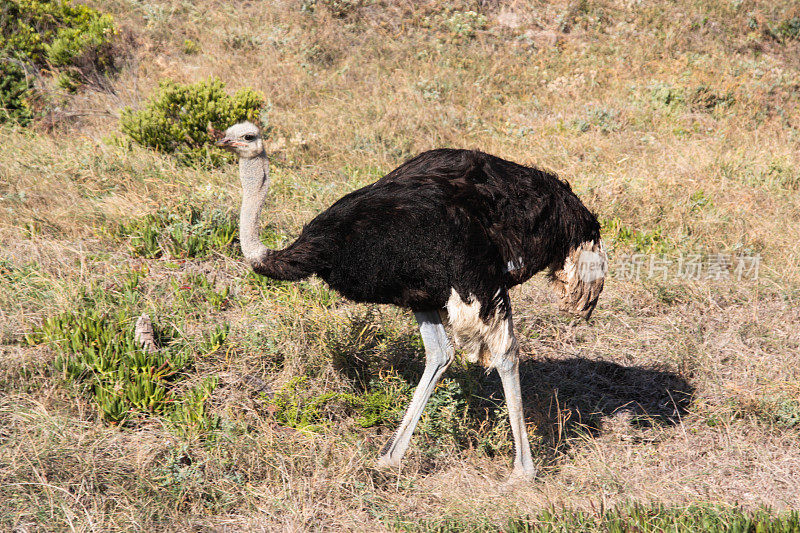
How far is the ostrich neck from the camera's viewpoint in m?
3.17

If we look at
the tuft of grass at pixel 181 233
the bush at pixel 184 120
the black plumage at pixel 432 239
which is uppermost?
the black plumage at pixel 432 239

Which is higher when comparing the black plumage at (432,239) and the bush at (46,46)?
the black plumage at (432,239)

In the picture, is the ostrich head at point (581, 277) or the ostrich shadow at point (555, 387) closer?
the ostrich head at point (581, 277)

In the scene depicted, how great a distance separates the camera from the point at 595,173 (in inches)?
249

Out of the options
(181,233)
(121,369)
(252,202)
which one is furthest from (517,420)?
(181,233)

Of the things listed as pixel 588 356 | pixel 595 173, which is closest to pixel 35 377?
pixel 588 356

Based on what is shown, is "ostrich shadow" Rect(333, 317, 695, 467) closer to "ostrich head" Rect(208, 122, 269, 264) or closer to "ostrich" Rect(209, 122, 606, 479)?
"ostrich" Rect(209, 122, 606, 479)

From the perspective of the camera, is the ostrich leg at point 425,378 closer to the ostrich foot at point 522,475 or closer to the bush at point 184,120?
the ostrich foot at point 522,475

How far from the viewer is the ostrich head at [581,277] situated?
3.60 meters

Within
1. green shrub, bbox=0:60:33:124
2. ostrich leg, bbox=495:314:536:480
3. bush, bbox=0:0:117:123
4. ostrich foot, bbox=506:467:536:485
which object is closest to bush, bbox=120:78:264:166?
green shrub, bbox=0:60:33:124


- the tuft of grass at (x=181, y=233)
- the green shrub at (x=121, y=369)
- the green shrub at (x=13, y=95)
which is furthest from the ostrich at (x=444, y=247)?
the green shrub at (x=13, y=95)

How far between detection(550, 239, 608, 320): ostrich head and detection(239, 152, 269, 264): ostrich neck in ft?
4.68

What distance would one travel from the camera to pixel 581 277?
3621mm

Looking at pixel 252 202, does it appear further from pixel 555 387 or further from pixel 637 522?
pixel 555 387
